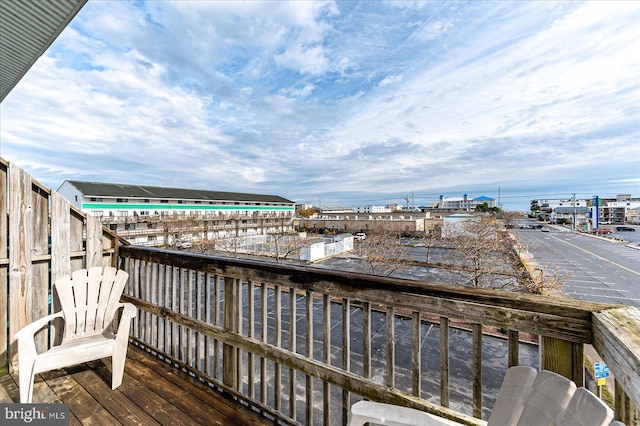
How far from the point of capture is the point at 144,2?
379cm

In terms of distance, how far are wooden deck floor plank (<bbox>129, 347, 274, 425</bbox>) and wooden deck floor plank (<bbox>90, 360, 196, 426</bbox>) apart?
0.16 metres

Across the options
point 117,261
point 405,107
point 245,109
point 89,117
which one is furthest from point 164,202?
point 117,261

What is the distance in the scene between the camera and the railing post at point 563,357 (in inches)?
34.2

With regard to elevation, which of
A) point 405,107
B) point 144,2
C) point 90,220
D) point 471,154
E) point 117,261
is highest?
point 471,154

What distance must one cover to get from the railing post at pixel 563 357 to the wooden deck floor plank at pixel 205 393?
1.54 meters

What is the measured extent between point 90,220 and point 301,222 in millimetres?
34250

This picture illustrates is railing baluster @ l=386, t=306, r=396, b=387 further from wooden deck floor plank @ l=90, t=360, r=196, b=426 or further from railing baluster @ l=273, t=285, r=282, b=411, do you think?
wooden deck floor plank @ l=90, t=360, r=196, b=426

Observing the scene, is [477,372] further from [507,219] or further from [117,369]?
[507,219]

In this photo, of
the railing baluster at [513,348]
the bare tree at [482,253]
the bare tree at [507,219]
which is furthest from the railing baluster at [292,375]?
the bare tree at [507,219]

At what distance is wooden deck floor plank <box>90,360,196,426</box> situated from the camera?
1.63m

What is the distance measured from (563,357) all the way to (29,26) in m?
4.05

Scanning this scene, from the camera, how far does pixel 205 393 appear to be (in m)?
1.90

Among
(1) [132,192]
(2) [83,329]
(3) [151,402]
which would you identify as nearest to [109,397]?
(3) [151,402]

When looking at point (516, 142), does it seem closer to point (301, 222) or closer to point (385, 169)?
point (385, 169)
